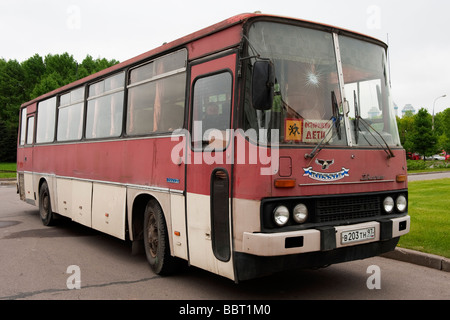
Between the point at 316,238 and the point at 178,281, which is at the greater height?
the point at 316,238

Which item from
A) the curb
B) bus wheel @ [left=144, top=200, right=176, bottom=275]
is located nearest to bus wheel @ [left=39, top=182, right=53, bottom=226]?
bus wheel @ [left=144, top=200, right=176, bottom=275]

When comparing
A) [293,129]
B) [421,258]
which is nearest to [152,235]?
[293,129]

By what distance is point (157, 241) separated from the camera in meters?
6.68

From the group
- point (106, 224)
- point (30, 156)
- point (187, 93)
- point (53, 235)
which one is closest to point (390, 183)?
point (187, 93)

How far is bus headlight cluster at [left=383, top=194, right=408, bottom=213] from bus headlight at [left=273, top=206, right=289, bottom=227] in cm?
159

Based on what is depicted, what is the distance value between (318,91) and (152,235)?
322 cm

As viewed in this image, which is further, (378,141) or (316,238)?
(378,141)

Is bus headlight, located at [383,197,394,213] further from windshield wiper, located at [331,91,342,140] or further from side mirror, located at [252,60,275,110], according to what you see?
side mirror, located at [252,60,275,110]

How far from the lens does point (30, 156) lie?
42.8ft

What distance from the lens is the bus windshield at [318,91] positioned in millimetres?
4973

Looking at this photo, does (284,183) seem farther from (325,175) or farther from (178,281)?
(178,281)
